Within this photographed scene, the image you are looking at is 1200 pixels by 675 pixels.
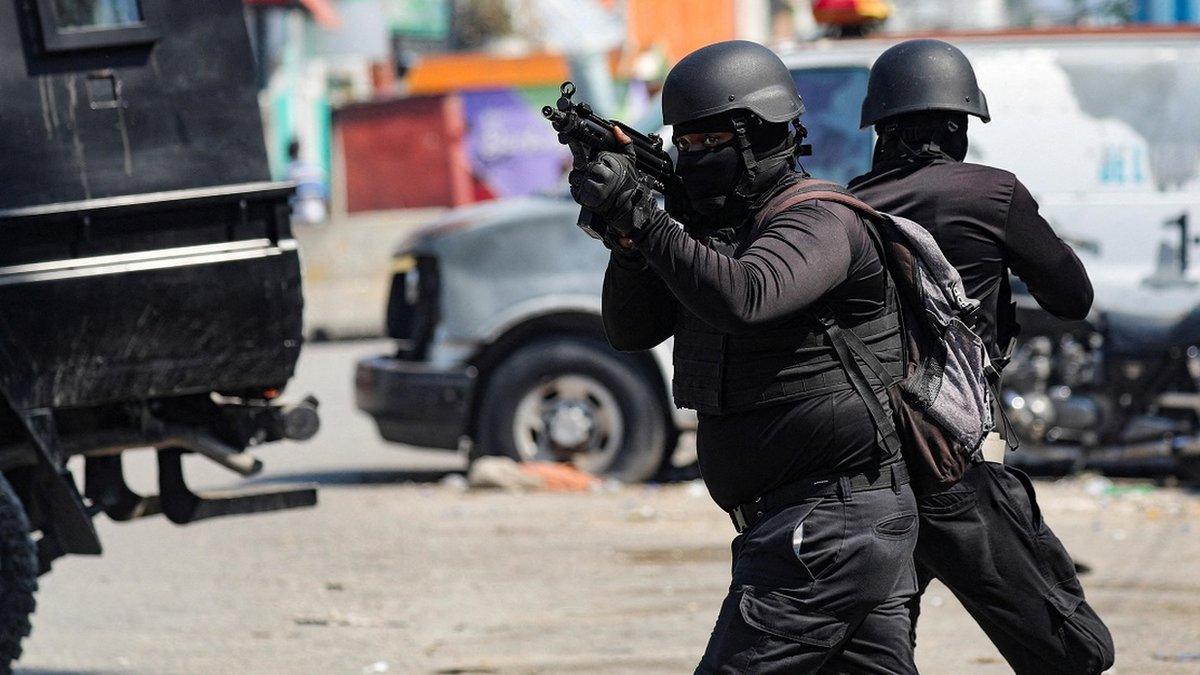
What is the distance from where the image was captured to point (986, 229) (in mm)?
3908

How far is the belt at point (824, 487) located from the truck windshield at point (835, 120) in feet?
15.1

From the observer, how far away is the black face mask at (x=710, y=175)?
334cm

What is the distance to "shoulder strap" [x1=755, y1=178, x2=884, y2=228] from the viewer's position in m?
3.27

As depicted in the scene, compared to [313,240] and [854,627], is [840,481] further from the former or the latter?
[313,240]

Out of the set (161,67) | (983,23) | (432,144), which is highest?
(161,67)

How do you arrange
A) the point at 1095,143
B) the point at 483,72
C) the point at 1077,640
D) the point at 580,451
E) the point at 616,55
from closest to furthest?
the point at 1077,640 → the point at 1095,143 → the point at 580,451 → the point at 483,72 → the point at 616,55

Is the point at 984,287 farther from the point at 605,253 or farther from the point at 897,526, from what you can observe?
the point at 605,253

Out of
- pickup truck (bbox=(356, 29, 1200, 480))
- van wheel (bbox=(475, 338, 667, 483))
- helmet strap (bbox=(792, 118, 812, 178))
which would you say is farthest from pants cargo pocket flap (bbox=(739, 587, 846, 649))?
van wheel (bbox=(475, 338, 667, 483))

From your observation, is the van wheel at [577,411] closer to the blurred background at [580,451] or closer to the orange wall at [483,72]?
the blurred background at [580,451]

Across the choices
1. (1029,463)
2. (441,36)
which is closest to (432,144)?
(441,36)

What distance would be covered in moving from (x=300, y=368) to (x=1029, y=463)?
771 centimetres

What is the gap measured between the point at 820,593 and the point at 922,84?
137 cm

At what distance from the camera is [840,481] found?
3301 millimetres

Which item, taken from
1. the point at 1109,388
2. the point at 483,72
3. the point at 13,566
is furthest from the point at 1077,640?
the point at 483,72
